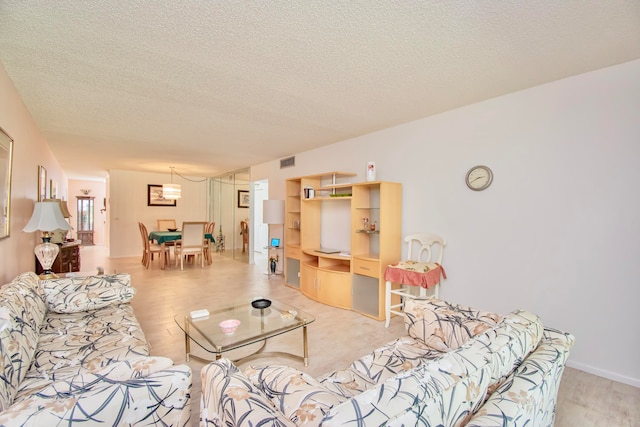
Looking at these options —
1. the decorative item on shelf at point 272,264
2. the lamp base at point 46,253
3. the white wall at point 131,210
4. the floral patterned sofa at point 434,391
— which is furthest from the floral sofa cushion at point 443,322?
the white wall at point 131,210

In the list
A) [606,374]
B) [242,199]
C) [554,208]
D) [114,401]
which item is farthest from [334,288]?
[242,199]

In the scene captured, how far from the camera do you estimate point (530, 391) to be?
1020 millimetres

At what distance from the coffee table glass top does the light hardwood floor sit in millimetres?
320

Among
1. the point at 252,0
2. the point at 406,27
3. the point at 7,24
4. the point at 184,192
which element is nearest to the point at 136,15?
the point at 252,0

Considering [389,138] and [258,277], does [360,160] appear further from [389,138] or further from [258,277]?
[258,277]

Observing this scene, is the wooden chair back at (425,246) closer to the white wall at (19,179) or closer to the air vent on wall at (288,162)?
the air vent on wall at (288,162)

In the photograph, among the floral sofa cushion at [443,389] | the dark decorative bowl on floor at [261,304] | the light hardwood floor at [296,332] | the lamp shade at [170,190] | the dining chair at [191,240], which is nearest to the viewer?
the floral sofa cushion at [443,389]

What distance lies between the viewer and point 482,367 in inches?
39.4

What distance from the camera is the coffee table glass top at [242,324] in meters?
2.19

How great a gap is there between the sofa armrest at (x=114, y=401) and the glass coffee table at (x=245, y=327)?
1.02 metres

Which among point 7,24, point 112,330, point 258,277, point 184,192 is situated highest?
point 7,24

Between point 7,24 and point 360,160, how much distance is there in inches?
140

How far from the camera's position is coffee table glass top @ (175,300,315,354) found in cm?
219

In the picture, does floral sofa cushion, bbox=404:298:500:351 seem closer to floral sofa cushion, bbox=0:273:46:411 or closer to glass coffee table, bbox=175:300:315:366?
glass coffee table, bbox=175:300:315:366
